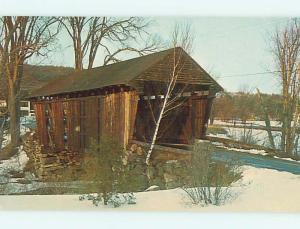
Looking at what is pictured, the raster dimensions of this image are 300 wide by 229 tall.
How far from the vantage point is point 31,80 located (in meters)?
3.44

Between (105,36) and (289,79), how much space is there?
1143 millimetres

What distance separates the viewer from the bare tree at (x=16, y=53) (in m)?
3.44

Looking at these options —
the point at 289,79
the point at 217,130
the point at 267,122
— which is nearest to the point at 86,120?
the point at 217,130

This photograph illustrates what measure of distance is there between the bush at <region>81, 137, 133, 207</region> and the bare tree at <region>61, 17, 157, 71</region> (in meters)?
0.52

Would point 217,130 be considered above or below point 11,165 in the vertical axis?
above

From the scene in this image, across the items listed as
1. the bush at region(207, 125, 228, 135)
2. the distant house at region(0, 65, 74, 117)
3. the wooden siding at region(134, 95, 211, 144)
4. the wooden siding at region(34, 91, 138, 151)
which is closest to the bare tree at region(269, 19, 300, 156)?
the bush at region(207, 125, 228, 135)

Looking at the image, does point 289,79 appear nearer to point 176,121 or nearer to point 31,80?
point 176,121

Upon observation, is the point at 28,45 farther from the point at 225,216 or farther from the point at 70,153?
the point at 225,216

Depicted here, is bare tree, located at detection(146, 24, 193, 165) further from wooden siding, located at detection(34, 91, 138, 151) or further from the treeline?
the treeline

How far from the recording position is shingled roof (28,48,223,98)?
342 cm

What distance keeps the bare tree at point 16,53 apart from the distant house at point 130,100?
131 millimetres

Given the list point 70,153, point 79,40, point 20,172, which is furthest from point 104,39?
point 20,172

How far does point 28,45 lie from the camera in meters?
3.46

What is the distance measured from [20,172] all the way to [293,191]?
5.38ft
